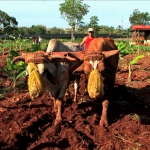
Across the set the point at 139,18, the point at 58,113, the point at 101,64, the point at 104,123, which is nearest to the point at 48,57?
the point at 101,64

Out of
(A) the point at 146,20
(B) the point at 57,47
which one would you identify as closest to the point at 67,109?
(B) the point at 57,47

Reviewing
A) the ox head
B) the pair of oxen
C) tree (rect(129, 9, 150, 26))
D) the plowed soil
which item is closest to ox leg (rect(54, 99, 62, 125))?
the pair of oxen

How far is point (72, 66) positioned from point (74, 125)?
5.00ft

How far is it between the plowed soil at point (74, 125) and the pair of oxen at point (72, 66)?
0.32 metres

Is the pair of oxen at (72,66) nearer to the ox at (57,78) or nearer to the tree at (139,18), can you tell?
Answer: the ox at (57,78)

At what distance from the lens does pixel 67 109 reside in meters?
7.09

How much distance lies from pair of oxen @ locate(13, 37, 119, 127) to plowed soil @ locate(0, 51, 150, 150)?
322mm

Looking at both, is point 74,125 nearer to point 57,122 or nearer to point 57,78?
point 57,122

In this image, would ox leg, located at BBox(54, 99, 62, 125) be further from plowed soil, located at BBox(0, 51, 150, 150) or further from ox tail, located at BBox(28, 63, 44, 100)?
ox tail, located at BBox(28, 63, 44, 100)

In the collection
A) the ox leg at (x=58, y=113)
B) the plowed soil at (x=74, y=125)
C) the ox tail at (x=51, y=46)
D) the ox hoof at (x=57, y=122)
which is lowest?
the plowed soil at (x=74, y=125)

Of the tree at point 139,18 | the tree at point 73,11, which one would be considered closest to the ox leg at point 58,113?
the tree at point 73,11

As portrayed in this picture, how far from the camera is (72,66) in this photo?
22.4 feet

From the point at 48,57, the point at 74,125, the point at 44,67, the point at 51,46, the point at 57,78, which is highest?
the point at 51,46

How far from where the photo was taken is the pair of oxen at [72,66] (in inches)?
216
